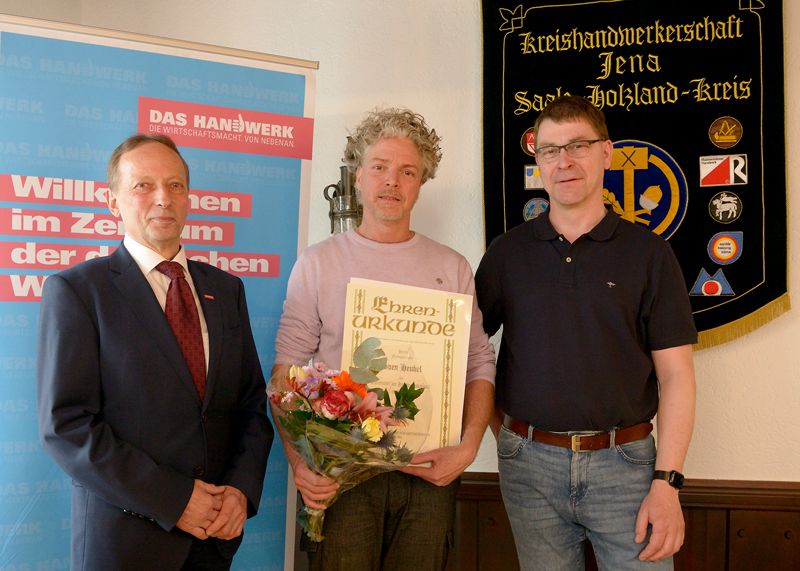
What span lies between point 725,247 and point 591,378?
1091 millimetres

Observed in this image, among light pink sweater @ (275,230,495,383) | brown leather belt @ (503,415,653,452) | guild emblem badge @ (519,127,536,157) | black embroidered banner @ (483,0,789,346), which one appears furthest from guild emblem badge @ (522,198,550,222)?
brown leather belt @ (503,415,653,452)

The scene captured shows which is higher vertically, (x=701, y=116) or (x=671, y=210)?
(x=701, y=116)

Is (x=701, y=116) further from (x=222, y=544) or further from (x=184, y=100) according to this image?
(x=222, y=544)

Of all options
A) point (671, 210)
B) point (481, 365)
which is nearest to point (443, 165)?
point (671, 210)

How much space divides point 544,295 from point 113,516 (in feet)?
4.15

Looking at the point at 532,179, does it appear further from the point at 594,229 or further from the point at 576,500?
the point at 576,500

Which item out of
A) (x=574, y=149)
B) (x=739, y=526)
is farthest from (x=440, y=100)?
(x=739, y=526)

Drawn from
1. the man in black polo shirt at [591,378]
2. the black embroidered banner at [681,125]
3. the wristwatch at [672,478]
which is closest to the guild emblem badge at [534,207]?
the black embroidered banner at [681,125]

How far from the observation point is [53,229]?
2.13 m

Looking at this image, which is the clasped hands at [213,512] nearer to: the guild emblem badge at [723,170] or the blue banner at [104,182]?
the blue banner at [104,182]

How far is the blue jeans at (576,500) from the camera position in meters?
1.83

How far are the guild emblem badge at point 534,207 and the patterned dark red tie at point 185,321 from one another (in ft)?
4.88

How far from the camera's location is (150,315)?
64.6 inches

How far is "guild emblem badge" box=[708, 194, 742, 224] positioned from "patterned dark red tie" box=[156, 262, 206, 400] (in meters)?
1.97
